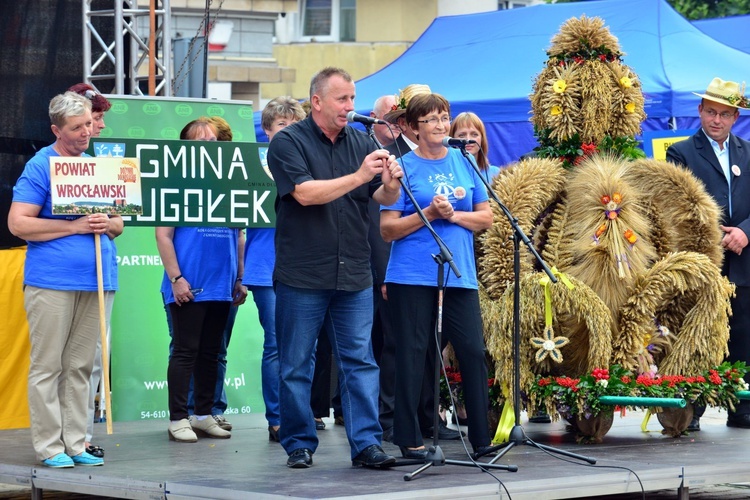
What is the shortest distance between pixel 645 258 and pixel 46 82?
4.43m

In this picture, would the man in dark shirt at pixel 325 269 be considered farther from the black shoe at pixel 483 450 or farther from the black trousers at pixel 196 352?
the black trousers at pixel 196 352

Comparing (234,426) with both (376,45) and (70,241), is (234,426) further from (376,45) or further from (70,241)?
(376,45)

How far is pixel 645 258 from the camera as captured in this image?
7.25 meters

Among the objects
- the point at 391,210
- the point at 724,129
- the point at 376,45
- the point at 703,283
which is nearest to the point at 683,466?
the point at 703,283

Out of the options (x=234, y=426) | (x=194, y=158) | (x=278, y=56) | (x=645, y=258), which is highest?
(x=278, y=56)

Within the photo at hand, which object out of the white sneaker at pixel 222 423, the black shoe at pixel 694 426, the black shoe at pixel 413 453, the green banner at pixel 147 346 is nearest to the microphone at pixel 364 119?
the black shoe at pixel 413 453

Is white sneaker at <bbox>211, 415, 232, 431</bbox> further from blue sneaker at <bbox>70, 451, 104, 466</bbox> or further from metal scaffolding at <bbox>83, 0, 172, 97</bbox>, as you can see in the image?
metal scaffolding at <bbox>83, 0, 172, 97</bbox>

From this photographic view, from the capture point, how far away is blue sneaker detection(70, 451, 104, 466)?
6.37 m

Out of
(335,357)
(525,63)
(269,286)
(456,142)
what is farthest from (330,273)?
(525,63)

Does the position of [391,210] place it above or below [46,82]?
below

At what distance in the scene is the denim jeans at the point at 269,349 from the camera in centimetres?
736

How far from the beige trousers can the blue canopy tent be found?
7516 mm

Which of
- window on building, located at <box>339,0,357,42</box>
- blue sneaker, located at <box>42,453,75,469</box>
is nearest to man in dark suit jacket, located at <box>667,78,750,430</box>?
blue sneaker, located at <box>42,453,75,469</box>

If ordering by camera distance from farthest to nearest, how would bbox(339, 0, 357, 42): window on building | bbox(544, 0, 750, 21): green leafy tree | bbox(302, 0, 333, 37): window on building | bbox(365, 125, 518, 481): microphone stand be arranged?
bbox(302, 0, 333, 37): window on building < bbox(339, 0, 357, 42): window on building < bbox(544, 0, 750, 21): green leafy tree < bbox(365, 125, 518, 481): microphone stand
